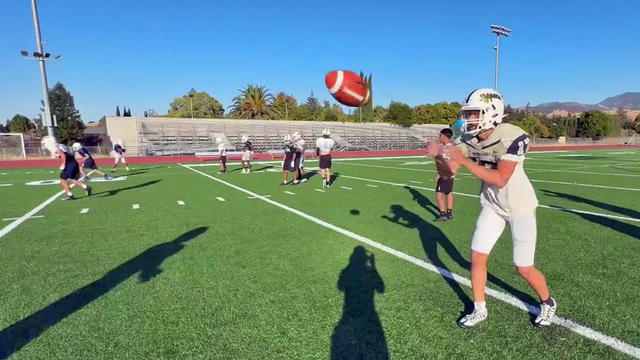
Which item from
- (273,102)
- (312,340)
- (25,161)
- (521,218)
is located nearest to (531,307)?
(521,218)

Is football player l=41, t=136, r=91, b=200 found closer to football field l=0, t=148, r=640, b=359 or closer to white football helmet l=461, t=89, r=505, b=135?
football field l=0, t=148, r=640, b=359

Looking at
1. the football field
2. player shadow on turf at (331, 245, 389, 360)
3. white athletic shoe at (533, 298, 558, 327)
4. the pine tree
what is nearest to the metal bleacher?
the pine tree

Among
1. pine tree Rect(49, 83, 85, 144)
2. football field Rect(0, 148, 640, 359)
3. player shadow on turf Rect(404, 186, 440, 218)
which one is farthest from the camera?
pine tree Rect(49, 83, 85, 144)

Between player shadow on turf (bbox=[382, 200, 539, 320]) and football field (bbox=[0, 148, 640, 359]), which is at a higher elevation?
football field (bbox=[0, 148, 640, 359])

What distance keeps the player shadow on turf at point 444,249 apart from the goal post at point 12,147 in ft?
96.1

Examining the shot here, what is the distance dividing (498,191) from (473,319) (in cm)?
108

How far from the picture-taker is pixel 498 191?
2.81 m

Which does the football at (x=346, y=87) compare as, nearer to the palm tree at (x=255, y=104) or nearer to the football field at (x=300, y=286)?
the football field at (x=300, y=286)

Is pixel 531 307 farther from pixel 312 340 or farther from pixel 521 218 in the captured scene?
pixel 312 340

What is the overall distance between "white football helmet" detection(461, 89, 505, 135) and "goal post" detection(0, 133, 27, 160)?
3173 cm

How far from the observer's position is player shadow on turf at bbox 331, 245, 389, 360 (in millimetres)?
2586

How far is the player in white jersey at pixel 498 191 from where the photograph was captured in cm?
254

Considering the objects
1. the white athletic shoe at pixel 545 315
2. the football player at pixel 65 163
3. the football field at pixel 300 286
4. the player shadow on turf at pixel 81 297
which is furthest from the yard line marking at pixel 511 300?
the football player at pixel 65 163

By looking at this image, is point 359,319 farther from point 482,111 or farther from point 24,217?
point 24,217
